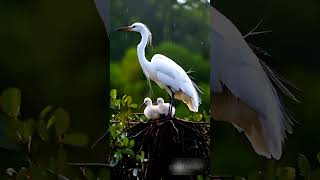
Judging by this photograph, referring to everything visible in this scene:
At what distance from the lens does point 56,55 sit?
2.97 meters

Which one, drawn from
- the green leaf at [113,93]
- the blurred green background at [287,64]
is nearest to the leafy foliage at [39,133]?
the green leaf at [113,93]

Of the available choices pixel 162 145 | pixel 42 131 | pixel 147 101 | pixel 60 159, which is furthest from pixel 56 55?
pixel 42 131

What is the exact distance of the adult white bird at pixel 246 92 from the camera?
9.60 feet

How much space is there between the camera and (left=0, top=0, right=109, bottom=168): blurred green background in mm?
2955

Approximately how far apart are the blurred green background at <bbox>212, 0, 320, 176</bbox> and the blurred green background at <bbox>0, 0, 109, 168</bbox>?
783 millimetres

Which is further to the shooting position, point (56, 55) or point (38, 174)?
point (56, 55)

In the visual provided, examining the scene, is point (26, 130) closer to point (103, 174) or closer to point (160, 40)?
point (103, 174)

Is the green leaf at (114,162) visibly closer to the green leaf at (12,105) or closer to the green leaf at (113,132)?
the green leaf at (113,132)

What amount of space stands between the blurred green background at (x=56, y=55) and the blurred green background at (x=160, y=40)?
11 cm

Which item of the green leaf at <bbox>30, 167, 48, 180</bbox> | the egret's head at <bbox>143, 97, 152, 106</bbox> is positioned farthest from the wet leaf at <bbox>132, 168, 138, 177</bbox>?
the green leaf at <bbox>30, 167, 48, 180</bbox>

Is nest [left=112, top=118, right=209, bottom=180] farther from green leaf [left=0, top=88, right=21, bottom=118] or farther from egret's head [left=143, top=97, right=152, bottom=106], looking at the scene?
green leaf [left=0, top=88, right=21, bottom=118]

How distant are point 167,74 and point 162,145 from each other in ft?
1.51

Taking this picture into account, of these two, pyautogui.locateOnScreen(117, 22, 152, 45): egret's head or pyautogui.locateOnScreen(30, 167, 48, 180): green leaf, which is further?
pyautogui.locateOnScreen(117, 22, 152, 45): egret's head

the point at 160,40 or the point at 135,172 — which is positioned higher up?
the point at 160,40
